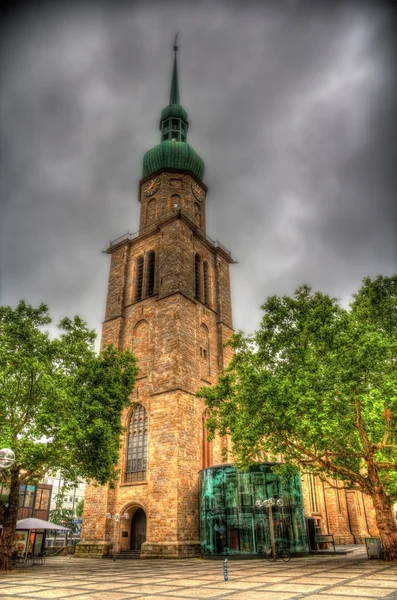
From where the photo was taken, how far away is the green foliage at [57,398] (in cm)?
1875

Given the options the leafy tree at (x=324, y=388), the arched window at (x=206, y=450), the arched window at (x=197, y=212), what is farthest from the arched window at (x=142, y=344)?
the arched window at (x=197, y=212)

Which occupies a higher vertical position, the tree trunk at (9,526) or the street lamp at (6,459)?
the street lamp at (6,459)

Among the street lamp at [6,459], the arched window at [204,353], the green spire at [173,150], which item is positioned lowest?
the street lamp at [6,459]

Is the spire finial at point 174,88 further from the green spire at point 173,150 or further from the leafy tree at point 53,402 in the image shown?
the leafy tree at point 53,402

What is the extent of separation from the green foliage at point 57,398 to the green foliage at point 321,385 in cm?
522

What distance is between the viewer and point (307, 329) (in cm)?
1964

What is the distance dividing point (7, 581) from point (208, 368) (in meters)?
20.5

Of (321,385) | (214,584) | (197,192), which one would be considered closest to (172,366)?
(321,385)

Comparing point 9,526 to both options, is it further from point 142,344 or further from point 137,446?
point 142,344

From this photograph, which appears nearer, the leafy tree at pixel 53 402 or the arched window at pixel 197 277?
the leafy tree at pixel 53 402

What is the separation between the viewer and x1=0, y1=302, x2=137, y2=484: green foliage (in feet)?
61.5

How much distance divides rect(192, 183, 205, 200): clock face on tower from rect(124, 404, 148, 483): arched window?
21.5 metres

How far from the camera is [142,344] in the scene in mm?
33344

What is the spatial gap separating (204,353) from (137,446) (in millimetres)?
8561
